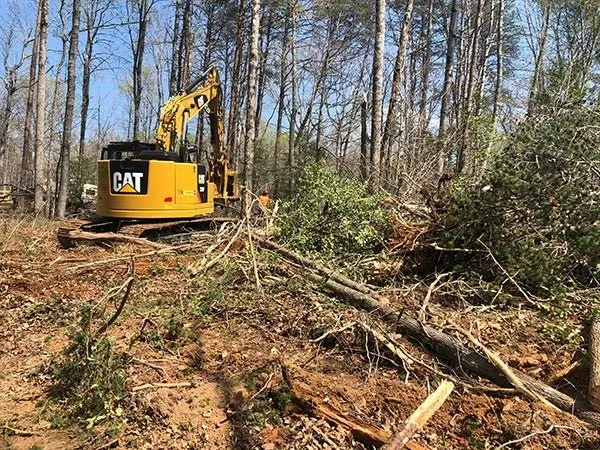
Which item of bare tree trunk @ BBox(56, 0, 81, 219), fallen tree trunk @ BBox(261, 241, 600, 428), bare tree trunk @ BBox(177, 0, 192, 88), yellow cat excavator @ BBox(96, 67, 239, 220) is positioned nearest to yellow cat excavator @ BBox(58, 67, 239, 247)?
yellow cat excavator @ BBox(96, 67, 239, 220)

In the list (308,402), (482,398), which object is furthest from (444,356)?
(308,402)

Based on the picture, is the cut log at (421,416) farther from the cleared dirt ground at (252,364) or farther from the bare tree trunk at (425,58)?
the bare tree trunk at (425,58)

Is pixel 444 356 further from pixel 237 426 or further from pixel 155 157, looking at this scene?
pixel 155 157

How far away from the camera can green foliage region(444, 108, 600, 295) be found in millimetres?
6000

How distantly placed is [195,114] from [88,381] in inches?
321

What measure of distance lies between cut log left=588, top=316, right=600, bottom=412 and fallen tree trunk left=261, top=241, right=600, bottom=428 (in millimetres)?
74

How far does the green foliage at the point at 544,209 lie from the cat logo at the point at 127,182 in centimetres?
585

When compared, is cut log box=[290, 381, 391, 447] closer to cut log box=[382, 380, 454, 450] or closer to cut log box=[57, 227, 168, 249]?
cut log box=[382, 380, 454, 450]

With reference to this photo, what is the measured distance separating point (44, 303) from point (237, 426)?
140 inches

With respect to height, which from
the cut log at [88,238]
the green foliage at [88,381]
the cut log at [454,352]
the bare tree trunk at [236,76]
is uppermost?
the bare tree trunk at [236,76]

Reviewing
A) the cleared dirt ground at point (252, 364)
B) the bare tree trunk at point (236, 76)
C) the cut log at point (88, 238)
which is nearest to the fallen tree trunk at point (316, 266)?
the cleared dirt ground at point (252, 364)

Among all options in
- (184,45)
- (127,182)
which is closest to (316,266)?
(127,182)

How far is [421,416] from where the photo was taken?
3.76m

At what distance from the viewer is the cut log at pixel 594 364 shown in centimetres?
401
